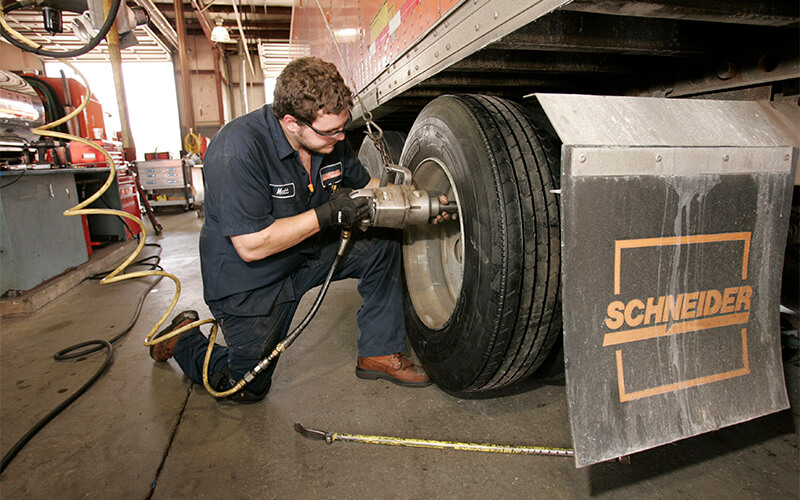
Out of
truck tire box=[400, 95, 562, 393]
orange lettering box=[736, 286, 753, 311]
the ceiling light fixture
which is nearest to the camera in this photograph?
orange lettering box=[736, 286, 753, 311]

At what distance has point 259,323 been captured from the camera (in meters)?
1.68

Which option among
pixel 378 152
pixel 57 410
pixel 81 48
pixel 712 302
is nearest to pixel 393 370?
pixel 712 302

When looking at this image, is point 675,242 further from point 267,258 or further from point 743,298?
point 267,258

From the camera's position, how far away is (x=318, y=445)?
4.51 ft

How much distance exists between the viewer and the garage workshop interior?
3.07ft

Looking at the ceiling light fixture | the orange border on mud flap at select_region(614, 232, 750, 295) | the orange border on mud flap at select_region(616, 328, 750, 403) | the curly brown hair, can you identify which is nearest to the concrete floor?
the orange border on mud flap at select_region(616, 328, 750, 403)

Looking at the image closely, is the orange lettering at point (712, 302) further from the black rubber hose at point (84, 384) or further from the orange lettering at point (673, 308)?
the black rubber hose at point (84, 384)

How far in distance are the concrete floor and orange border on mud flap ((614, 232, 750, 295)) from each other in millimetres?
585

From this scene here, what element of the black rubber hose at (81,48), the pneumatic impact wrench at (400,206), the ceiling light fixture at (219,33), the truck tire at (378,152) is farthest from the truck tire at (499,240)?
the ceiling light fixture at (219,33)

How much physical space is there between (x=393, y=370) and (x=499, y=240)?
866 mm

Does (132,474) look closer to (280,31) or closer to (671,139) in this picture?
(671,139)

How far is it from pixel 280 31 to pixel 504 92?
40.1 feet

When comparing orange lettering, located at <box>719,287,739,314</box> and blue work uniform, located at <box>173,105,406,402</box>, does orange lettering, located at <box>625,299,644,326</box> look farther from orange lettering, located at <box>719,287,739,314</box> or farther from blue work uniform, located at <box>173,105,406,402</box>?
blue work uniform, located at <box>173,105,406,402</box>

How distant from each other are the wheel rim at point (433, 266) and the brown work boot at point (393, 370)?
0.73 feet
